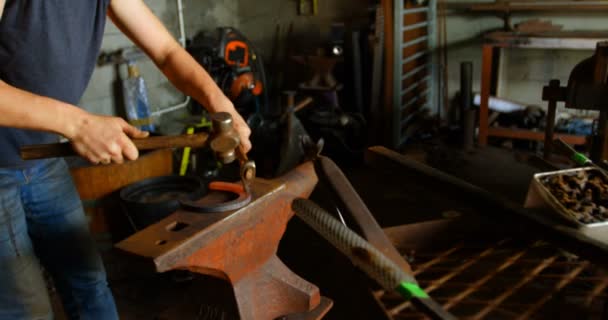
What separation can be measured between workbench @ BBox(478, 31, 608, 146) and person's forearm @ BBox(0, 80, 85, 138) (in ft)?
10.4

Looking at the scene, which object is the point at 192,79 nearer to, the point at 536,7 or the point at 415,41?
the point at 415,41

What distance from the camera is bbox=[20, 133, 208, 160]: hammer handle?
1159 millimetres

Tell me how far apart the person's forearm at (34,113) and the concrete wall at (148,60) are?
2.25 metres

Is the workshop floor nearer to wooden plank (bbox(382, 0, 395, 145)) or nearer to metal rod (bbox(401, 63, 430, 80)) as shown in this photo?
wooden plank (bbox(382, 0, 395, 145))

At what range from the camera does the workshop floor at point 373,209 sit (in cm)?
144

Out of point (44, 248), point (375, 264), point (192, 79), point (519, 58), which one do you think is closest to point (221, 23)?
point (519, 58)

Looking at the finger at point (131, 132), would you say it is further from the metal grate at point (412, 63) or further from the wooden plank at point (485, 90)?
the wooden plank at point (485, 90)

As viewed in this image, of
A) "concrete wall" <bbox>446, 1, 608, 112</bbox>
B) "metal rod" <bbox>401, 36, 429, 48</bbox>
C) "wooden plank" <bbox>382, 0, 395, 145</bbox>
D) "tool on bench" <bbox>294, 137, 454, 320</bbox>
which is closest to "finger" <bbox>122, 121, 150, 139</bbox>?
"tool on bench" <bbox>294, 137, 454, 320</bbox>

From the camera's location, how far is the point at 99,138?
112cm

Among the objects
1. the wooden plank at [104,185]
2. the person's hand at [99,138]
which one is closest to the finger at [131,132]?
the person's hand at [99,138]

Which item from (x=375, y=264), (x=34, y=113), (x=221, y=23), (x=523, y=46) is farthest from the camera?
(x=221, y=23)

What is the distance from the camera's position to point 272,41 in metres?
4.96

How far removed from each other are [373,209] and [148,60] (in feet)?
6.28

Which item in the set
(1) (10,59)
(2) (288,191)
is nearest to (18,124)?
(1) (10,59)
